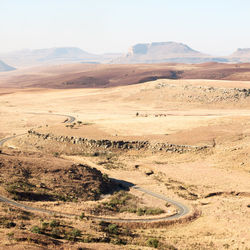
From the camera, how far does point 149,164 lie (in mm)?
62875

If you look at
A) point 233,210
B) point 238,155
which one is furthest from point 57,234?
point 238,155

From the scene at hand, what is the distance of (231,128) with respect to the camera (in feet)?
255

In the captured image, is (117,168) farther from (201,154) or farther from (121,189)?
(201,154)

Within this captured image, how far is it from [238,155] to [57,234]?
4163 cm

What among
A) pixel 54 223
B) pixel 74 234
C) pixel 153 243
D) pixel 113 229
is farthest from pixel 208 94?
pixel 74 234

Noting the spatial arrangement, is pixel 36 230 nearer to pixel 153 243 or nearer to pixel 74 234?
pixel 74 234

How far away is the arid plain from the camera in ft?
104

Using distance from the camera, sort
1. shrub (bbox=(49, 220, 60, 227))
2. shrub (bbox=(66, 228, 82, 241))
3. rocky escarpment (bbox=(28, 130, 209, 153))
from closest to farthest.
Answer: shrub (bbox=(66, 228, 82, 241)) → shrub (bbox=(49, 220, 60, 227)) → rocky escarpment (bbox=(28, 130, 209, 153))

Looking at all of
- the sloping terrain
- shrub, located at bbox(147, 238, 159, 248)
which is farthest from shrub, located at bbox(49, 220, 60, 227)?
the sloping terrain

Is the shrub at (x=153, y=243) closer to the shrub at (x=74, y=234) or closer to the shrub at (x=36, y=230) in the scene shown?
the shrub at (x=74, y=234)

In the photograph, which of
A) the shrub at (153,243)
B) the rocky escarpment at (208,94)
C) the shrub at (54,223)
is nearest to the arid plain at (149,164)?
the shrub at (153,243)

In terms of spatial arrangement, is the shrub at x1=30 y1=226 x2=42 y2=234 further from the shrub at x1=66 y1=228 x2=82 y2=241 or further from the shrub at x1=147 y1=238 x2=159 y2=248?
the shrub at x1=147 y1=238 x2=159 y2=248

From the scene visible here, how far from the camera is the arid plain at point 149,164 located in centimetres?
3166

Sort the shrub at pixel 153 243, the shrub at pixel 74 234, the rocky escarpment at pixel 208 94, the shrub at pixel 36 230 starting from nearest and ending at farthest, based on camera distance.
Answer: the shrub at pixel 36 230 < the shrub at pixel 74 234 < the shrub at pixel 153 243 < the rocky escarpment at pixel 208 94
